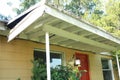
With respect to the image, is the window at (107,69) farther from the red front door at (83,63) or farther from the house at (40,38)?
the house at (40,38)

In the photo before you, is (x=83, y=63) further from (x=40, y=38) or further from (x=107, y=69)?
(x=40, y=38)

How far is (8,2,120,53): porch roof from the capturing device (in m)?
4.48

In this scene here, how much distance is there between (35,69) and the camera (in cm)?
581

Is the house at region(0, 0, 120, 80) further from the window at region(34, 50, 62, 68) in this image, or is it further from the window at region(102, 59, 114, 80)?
the window at region(102, 59, 114, 80)

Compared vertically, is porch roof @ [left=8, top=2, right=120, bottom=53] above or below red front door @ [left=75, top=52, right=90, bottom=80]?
above

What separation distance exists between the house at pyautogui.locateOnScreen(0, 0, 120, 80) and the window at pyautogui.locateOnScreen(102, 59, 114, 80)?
2.88m

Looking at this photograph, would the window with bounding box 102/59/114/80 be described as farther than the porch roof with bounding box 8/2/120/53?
Yes

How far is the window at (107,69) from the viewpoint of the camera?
1102 centimetres

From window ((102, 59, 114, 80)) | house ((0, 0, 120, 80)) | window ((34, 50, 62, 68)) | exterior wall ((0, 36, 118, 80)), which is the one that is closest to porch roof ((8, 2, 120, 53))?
house ((0, 0, 120, 80))

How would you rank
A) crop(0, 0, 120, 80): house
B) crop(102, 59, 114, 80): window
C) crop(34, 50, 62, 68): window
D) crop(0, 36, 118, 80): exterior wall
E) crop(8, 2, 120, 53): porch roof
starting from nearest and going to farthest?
1. crop(8, 2, 120, 53): porch roof
2. crop(0, 0, 120, 80): house
3. crop(0, 36, 118, 80): exterior wall
4. crop(34, 50, 62, 68): window
5. crop(102, 59, 114, 80): window

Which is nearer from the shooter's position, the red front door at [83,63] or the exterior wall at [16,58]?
the exterior wall at [16,58]

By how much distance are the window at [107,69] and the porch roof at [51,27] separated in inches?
149

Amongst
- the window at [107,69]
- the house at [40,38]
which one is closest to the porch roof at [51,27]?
the house at [40,38]

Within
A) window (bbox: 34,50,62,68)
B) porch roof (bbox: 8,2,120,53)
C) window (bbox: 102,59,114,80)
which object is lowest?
window (bbox: 102,59,114,80)
